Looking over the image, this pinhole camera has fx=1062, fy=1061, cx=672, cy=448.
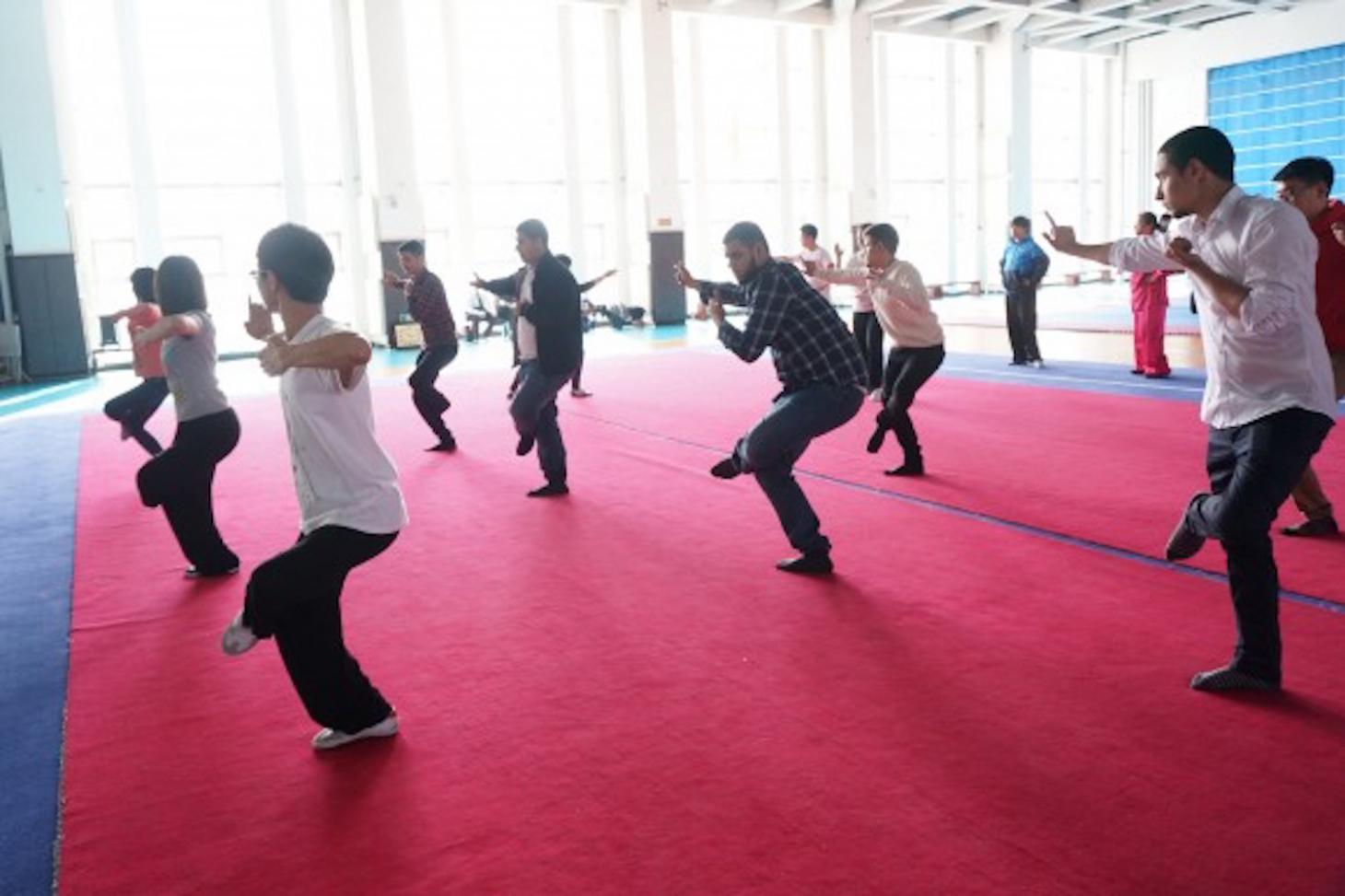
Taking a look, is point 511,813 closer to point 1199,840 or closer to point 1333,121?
point 1199,840

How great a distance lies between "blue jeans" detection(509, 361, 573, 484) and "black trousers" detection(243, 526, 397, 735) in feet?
12.1

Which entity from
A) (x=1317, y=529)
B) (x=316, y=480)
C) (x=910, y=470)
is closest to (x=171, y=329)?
(x=316, y=480)

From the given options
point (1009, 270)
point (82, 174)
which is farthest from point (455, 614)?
point (82, 174)

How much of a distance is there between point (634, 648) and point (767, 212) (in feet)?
75.8

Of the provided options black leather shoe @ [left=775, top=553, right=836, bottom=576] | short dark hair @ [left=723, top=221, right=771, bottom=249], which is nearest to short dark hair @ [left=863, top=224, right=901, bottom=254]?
short dark hair @ [left=723, top=221, right=771, bottom=249]

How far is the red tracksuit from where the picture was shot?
11.7 metres

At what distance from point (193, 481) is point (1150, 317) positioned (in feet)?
33.9

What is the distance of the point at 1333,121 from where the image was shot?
26.2 m

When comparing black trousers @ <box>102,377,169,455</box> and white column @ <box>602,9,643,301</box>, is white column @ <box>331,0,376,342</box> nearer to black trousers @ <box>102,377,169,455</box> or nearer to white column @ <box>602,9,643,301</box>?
white column @ <box>602,9,643,301</box>

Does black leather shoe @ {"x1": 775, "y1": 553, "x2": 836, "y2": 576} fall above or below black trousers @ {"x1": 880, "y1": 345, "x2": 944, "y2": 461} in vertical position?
below

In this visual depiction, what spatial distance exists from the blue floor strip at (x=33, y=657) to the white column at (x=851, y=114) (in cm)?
2012

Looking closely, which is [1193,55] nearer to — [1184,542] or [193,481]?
[1184,542]

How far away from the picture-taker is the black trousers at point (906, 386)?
743cm

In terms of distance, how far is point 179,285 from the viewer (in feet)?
17.6
